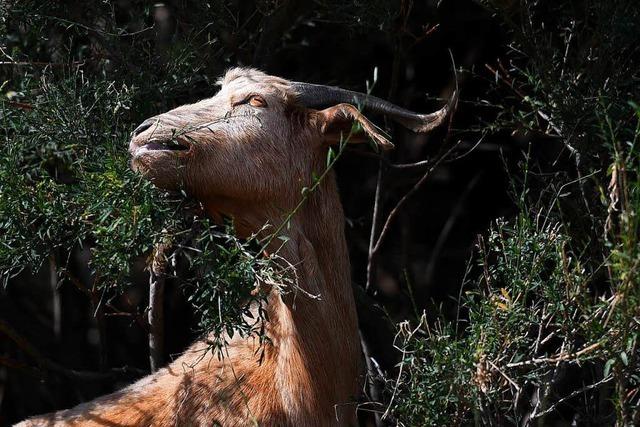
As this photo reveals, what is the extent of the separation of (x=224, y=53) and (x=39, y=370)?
250 centimetres

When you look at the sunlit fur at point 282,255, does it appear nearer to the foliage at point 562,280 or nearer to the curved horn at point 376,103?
the curved horn at point 376,103

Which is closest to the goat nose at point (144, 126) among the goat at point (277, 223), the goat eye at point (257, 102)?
the goat at point (277, 223)

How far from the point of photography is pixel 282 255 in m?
5.30

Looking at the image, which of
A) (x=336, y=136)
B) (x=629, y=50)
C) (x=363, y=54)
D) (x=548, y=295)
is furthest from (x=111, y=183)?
(x=363, y=54)

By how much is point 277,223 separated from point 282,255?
181 millimetres

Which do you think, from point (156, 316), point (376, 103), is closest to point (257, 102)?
point (376, 103)

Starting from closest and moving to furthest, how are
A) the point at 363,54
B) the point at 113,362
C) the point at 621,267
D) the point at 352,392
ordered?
the point at 621,267
the point at 352,392
the point at 363,54
the point at 113,362

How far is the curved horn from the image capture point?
534cm

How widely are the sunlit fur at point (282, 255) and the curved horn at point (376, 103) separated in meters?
0.08

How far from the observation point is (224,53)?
7.21 meters

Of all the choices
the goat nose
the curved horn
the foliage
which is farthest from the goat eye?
the foliage

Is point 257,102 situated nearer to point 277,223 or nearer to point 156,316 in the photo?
point 277,223

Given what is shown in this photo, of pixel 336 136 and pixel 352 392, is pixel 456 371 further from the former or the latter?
pixel 336 136

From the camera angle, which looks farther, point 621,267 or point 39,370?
point 39,370
